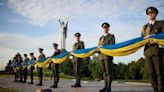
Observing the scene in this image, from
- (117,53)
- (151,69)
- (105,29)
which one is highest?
(105,29)

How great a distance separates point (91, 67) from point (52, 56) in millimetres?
65249

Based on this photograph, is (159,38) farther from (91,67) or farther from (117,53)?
(91,67)

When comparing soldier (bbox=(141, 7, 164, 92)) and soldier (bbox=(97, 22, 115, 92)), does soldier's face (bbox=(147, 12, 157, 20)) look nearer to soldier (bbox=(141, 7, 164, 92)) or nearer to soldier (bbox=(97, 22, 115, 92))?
soldier (bbox=(141, 7, 164, 92))

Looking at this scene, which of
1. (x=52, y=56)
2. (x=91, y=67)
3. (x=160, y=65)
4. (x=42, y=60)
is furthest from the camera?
(x=91, y=67)

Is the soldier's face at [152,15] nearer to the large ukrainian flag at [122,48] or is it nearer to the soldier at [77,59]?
the large ukrainian flag at [122,48]

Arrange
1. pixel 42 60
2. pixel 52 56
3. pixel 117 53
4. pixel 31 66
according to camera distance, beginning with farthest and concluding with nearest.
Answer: pixel 31 66
pixel 42 60
pixel 52 56
pixel 117 53

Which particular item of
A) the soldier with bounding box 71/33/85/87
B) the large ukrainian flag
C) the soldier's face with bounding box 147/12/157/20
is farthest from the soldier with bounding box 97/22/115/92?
the soldier with bounding box 71/33/85/87

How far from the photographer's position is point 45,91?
15.7 ft

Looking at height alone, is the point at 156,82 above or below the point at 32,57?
below

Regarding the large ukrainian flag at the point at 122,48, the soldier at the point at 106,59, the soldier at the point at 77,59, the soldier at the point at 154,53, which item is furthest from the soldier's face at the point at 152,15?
the soldier at the point at 77,59

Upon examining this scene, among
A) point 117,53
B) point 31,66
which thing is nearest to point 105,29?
point 117,53

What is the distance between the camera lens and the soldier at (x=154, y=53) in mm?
6137

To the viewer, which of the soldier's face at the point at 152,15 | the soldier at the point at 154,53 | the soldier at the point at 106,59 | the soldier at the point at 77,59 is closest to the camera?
the soldier at the point at 154,53

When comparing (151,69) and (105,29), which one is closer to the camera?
(151,69)
